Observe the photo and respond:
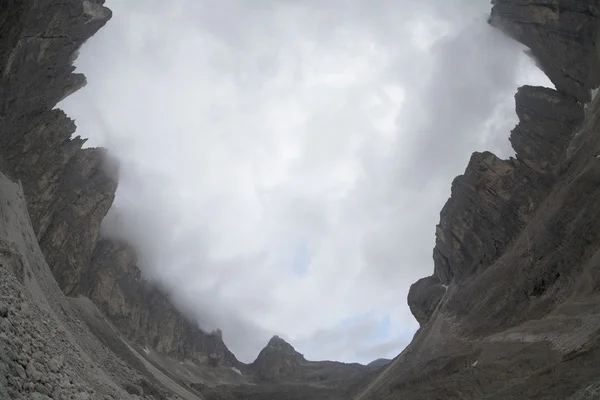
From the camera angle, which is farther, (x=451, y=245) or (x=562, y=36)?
(x=451, y=245)

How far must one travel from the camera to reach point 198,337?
16362cm

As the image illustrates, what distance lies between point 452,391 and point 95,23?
214ft

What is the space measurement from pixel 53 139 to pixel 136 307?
69.3 m

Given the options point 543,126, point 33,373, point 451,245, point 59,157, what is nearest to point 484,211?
point 451,245

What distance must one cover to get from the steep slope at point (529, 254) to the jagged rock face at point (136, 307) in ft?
230

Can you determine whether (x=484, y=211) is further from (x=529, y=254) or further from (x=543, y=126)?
(x=529, y=254)

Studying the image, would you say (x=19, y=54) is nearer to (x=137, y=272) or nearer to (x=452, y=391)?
(x=452, y=391)

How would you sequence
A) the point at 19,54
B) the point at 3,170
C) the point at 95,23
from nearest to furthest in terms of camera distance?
the point at 19,54 < the point at 3,170 < the point at 95,23

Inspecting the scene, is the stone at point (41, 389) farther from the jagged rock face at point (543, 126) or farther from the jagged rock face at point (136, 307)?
the jagged rock face at point (136, 307)

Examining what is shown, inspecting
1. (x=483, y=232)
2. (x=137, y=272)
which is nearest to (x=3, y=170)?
(x=483, y=232)

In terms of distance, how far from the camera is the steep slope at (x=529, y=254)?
3400 cm

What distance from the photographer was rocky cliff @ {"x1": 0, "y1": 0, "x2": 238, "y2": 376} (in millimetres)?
46625

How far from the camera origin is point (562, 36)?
219 feet

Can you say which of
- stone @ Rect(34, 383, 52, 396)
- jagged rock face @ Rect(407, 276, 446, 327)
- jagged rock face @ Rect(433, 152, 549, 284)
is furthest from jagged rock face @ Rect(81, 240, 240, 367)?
stone @ Rect(34, 383, 52, 396)
